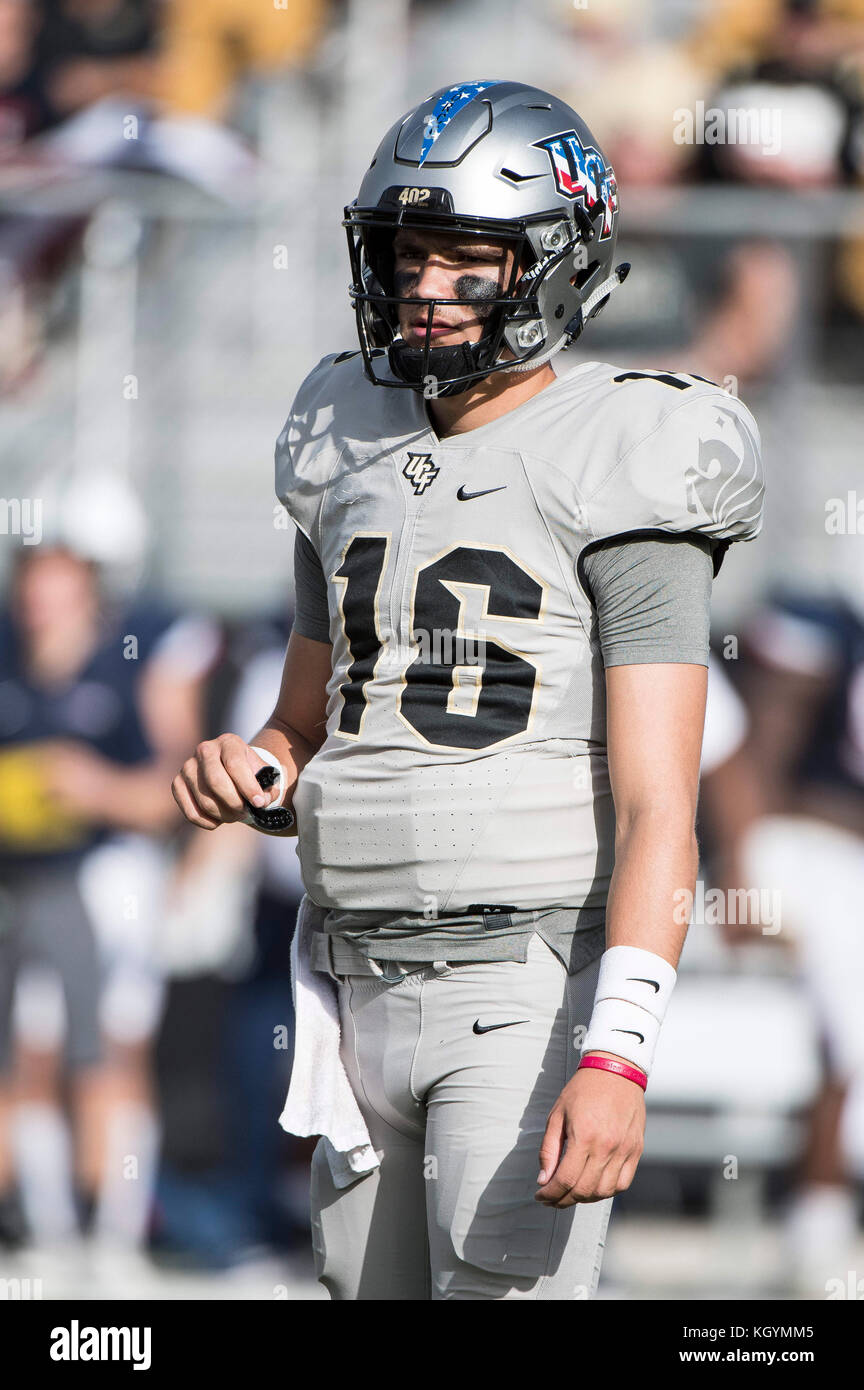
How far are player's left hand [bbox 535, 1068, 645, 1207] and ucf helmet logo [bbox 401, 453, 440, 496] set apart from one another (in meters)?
0.60

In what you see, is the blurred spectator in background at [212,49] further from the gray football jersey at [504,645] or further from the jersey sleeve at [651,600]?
the jersey sleeve at [651,600]

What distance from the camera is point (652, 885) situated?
56.1 inches

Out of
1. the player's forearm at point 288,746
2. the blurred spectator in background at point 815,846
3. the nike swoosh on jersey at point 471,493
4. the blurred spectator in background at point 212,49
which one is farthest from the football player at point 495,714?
the blurred spectator in background at point 212,49

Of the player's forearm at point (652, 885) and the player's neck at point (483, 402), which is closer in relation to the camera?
the player's forearm at point (652, 885)

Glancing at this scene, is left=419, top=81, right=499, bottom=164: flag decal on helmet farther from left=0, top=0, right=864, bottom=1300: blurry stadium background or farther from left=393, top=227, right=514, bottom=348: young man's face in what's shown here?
left=0, top=0, right=864, bottom=1300: blurry stadium background

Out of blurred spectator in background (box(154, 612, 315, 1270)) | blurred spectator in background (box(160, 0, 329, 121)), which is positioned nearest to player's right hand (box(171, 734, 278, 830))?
blurred spectator in background (box(154, 612, 315, 1270))

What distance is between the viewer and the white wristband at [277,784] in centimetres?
164

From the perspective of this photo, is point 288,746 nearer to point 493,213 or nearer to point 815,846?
point 493,213

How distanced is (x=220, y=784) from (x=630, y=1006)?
1.55 ft

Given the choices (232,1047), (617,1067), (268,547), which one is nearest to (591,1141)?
(617,1067)

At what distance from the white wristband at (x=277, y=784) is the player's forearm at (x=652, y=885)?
1.25 feet

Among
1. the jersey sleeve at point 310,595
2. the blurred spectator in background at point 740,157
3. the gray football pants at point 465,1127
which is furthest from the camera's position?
the blurred spectator in background at point 740,157
